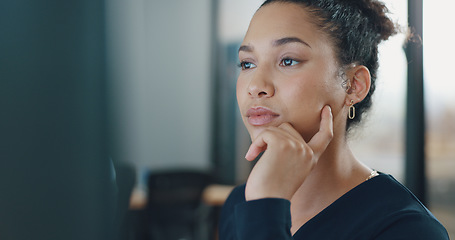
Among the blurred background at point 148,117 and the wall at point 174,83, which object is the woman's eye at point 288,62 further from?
the wall at point 174,83

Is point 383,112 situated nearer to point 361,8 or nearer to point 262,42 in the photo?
point 361,8

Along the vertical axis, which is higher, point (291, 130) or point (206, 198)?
point (291, 130)

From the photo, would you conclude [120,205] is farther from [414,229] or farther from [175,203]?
[175,203]

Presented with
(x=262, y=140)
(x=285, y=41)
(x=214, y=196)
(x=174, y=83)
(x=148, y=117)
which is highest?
(x=285, y=41)

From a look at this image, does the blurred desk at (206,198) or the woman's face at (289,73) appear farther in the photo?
the blurred desk at (206,198)

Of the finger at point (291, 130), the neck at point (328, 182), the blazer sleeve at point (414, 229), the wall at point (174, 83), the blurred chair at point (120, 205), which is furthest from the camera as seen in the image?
the wall at point (174, 83)

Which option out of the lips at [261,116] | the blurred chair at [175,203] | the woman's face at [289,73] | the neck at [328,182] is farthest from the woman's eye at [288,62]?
the blurred chair at [175,203]

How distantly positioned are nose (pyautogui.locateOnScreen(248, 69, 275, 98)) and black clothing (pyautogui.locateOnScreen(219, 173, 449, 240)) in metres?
0.26

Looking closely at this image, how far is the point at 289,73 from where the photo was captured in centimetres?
91

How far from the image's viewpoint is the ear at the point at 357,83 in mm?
1002

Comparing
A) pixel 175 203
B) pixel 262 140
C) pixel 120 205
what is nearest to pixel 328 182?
pixel 262 140

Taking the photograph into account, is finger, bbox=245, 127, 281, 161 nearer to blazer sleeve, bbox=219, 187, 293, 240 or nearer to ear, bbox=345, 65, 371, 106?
blazer sleeve, bbox=219, 187, 293, 240

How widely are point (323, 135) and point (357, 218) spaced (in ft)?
0.62

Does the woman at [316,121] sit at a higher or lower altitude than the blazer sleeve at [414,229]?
higher
